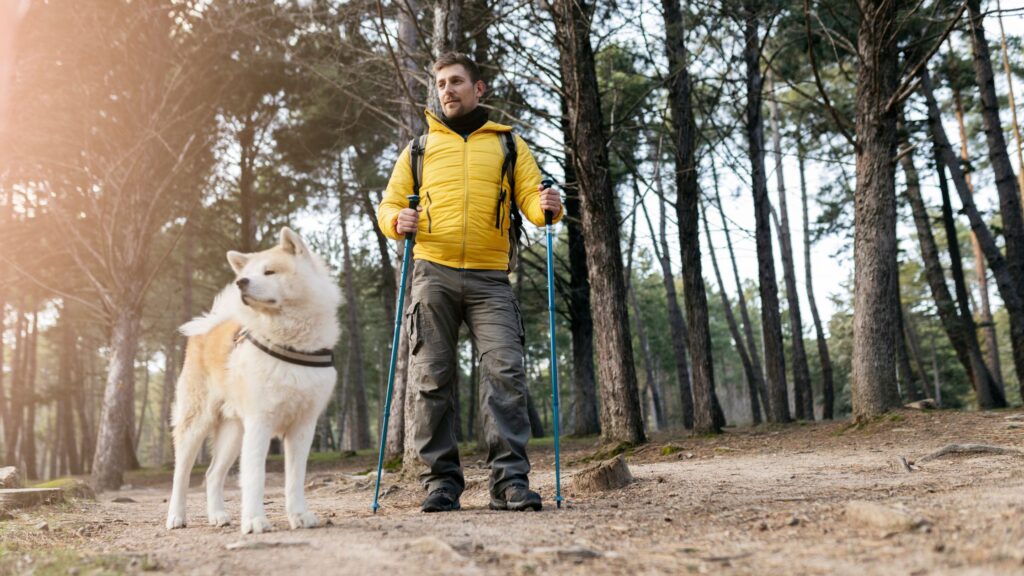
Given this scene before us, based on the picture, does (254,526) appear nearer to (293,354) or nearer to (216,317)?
(293,354)

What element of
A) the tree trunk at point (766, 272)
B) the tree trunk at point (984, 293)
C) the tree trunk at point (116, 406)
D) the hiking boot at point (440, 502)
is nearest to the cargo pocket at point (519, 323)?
the hiking boot at point (440, 502)

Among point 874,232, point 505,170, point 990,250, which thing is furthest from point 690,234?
point 505,170

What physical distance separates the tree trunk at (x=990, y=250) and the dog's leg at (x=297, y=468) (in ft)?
40.4

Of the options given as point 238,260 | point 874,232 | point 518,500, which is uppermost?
point 874,232

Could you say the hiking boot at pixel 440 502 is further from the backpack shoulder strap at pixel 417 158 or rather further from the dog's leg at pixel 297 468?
the backpack shoulder strap at pixel 417 158

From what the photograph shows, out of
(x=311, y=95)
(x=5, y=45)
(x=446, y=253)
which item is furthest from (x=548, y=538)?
(x=311, y=95)

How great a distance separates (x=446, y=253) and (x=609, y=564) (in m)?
2.32

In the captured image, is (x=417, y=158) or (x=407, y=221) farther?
(x=417, y=158)

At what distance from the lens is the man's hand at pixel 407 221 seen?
168 inches

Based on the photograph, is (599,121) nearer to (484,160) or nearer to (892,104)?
(892,104)

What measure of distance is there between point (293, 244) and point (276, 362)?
690 mm

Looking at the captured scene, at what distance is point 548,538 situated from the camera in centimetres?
314

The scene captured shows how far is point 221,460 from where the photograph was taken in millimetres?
4379

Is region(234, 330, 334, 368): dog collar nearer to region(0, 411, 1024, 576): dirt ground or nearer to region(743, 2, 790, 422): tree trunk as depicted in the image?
region(0, 411, 1024, 576): dirt ground
